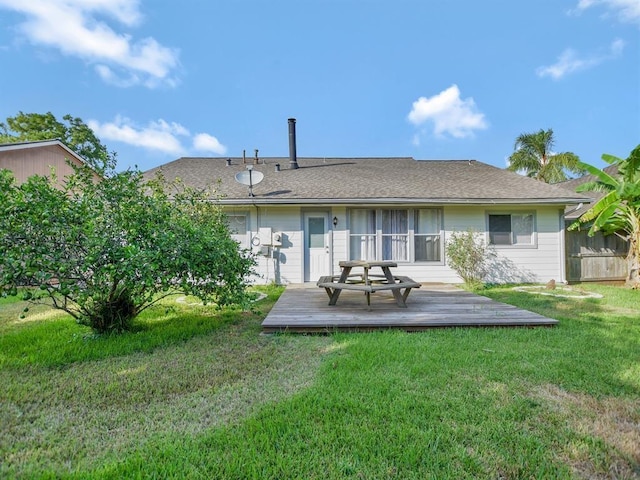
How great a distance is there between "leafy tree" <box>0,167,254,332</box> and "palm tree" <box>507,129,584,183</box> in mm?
20541

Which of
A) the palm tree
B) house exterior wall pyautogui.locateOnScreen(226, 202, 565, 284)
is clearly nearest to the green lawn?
house exterior wall pyautogui.locateOnScreen(226, 202, 565, 284)

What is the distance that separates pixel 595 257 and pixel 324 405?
10731 mm

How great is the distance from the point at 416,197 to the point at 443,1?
727 centimetres

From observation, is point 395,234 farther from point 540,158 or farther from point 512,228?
point 540,158

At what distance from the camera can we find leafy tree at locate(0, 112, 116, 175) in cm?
2259

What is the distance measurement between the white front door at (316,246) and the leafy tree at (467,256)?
3.43m

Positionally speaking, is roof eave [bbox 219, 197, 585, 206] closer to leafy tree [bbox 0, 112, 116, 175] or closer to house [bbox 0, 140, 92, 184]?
house [bbox 0, 140, 92, 184]

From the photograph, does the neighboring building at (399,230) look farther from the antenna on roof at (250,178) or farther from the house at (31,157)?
the house at (31,157)

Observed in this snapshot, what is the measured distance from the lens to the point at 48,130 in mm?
23812

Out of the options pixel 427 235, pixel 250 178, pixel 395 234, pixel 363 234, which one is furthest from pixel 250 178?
pixel 427 235

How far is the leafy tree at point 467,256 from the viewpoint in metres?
8.44

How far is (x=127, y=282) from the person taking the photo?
3684 millimetres

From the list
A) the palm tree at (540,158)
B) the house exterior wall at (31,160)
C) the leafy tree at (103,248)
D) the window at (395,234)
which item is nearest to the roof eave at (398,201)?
the window at (395,234)

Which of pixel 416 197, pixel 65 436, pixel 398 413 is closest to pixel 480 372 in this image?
pixel 398 413
